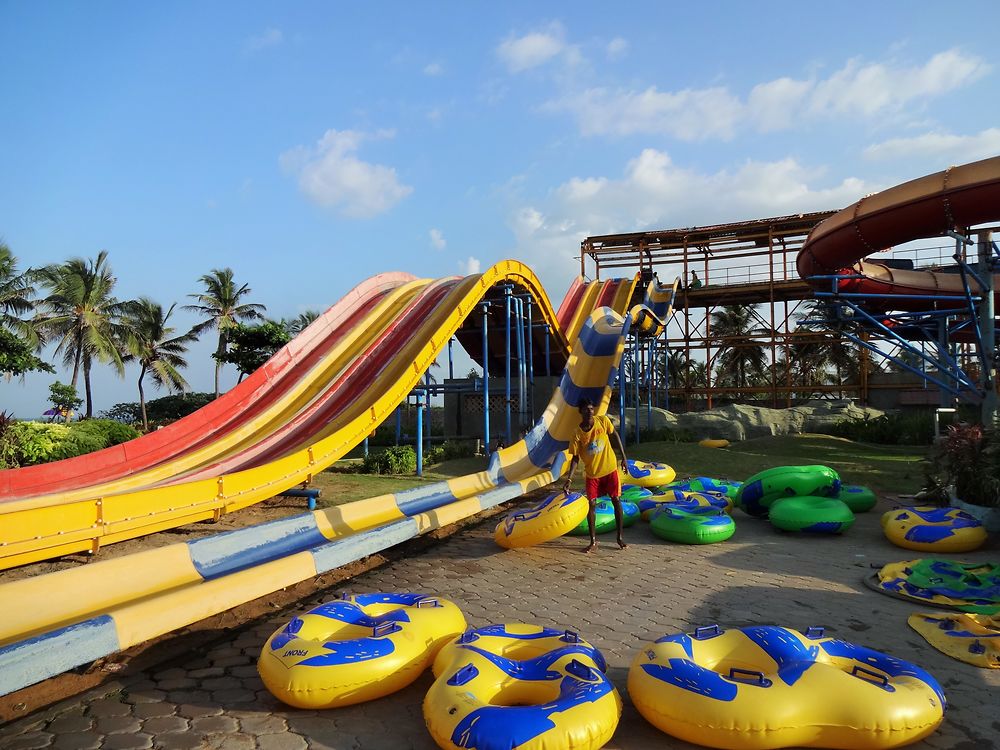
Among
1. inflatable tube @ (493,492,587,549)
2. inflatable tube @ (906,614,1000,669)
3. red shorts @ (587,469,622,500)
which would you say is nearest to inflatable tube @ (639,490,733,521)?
red shorts @ (587,469,622,500)

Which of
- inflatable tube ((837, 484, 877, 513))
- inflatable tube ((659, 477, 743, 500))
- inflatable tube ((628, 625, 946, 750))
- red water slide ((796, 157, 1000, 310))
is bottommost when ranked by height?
inflatable tube ((837, 484, 877, 513))

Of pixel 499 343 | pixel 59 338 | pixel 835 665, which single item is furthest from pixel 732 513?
pixel 59 338

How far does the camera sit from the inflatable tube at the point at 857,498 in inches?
328

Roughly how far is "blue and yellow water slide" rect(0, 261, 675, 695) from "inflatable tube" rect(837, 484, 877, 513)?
4112 millimetres

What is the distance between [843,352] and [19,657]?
1356 inches

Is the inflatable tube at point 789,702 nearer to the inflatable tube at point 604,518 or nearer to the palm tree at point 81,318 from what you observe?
the inflatable tube at point 604,518

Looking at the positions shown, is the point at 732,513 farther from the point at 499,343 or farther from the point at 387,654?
the point at 499,343

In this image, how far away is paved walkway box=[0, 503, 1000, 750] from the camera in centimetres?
293

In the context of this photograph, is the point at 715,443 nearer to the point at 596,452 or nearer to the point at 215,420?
the point at 596,452

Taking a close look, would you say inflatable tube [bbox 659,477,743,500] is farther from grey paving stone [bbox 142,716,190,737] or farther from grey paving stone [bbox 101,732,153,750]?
grey paving stone [bbox 101,732,153,750]

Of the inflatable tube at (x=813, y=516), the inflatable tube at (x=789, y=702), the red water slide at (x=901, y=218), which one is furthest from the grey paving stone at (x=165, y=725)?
the red water slide at (x=901, y=218)

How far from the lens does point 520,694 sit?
301 centimetres

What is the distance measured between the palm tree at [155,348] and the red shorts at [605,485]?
2934 centimetres

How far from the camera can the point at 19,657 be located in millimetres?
2932
